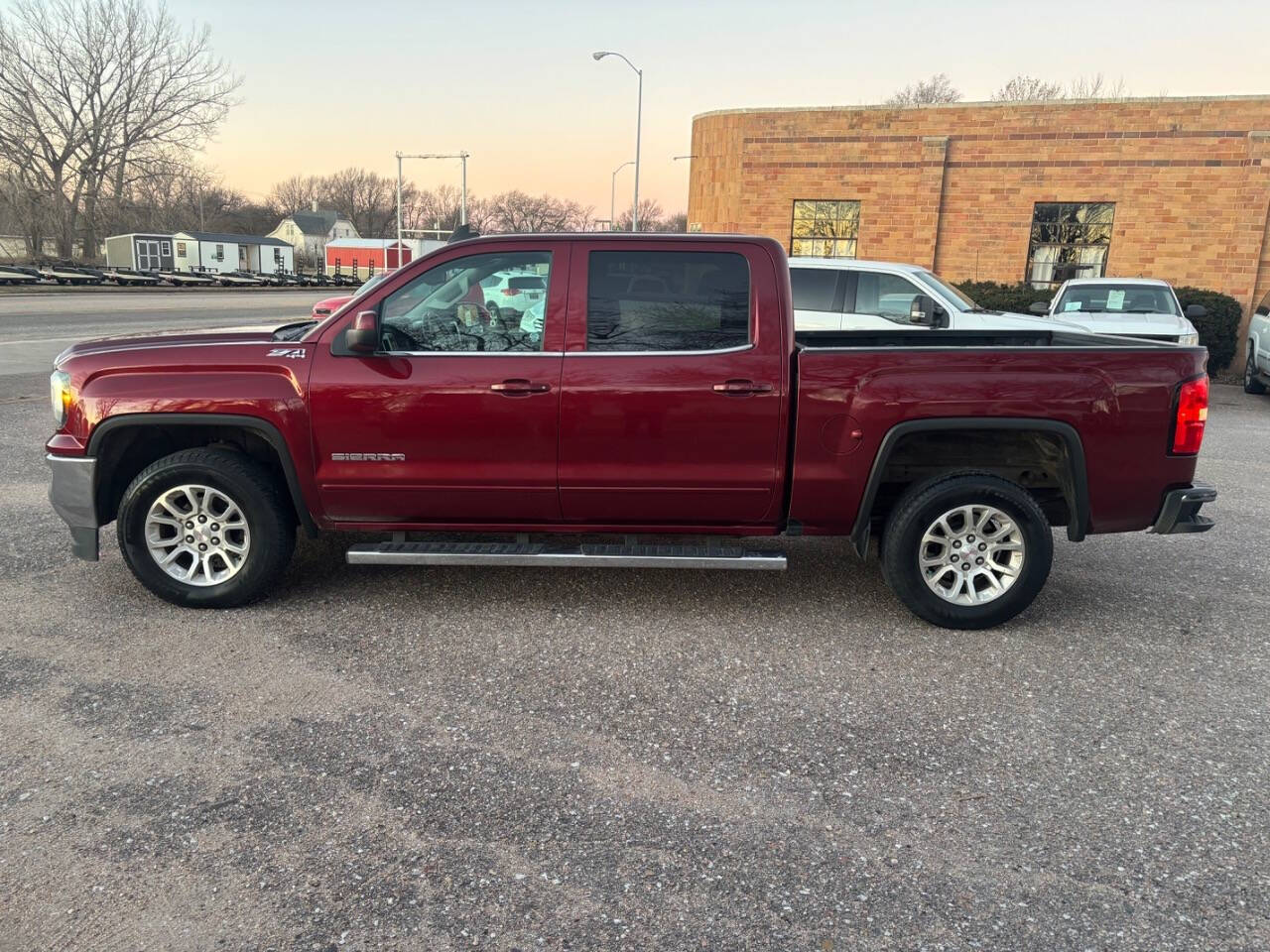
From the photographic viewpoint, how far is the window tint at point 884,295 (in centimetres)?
1023

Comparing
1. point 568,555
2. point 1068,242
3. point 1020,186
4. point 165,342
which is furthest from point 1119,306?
point 165,342

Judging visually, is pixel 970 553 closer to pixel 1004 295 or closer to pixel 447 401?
pixel 447 401

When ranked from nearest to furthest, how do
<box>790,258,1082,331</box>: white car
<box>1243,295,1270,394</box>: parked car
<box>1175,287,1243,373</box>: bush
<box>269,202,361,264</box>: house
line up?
<box>790,258,1082,331</box>: white car, <box>1243,295,1270,394</box>: parked car, <box>1175,287,1243,373</box>: bush, <box>269,202,361,264</box>: house

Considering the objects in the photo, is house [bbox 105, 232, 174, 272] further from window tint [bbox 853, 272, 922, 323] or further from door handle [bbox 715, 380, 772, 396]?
door handle [bbox 715, 380, 772, 396]

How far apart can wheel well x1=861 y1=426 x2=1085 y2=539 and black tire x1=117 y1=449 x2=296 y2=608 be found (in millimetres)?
2989

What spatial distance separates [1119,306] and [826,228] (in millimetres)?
7997

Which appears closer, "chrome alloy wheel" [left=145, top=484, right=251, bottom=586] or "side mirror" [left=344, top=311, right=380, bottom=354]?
"side mirror" [left=344, top=311, right=380, bottom=354]

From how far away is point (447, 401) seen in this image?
14.5ft

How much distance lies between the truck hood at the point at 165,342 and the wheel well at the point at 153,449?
1.34 ft

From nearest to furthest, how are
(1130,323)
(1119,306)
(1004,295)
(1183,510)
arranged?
1. (1183,510)
2. (1130,323)
3. (1119,306)
4. (1004,295)

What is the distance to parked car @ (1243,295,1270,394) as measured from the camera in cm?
1385

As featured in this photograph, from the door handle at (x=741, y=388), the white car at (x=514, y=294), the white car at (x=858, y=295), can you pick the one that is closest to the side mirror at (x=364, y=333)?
the white car at (x=514, y=294)

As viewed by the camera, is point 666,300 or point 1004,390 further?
point 666,300

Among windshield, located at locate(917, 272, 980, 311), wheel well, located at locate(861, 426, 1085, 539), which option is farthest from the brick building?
wheel well, located at locate(861, 426, 1085, 539)
